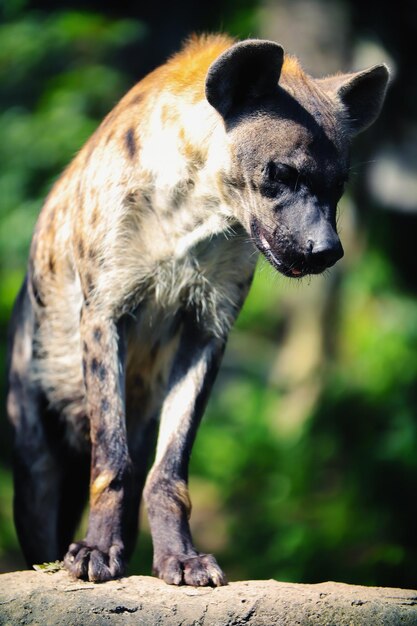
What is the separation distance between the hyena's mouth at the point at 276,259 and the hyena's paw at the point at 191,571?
138 cm

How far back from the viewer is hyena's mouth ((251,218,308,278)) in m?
5.16

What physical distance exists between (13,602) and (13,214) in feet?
19.0

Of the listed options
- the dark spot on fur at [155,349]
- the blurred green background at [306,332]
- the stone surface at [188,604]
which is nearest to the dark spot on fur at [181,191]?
the dark spot on fur at [155,349]

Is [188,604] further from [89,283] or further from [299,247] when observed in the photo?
[89,283]

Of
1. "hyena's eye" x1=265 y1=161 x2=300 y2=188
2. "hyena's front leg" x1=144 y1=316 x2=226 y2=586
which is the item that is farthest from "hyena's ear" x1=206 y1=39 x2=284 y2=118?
"hyena's front leg" x1=144 y1=316 x2=226 y2=586

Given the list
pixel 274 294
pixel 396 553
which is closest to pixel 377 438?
pixel 396 553

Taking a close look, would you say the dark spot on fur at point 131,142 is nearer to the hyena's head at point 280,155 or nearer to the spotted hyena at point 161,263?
the spotted hyena at point 161,263

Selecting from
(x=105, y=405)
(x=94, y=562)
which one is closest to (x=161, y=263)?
(x=105, y=405)

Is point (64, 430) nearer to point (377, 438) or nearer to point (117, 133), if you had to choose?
point (117, 133)

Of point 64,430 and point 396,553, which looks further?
point 396,553

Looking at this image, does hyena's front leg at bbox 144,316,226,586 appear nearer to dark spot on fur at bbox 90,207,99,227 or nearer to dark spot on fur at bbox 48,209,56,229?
dark spot on fur at bbox 90,207,99,227

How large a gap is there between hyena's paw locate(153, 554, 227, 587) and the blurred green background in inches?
142

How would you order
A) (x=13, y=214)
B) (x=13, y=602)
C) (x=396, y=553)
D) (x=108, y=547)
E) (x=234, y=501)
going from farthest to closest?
(x=234, y=501) < (x=13, y=214) < (x=396, y=553) < (x=108, y=547) < (x=13, y=602)

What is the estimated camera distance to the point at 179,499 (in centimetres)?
540
